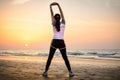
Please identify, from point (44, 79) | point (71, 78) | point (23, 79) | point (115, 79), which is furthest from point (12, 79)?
point (115, 79)

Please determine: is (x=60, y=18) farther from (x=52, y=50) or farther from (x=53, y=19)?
(x=52, y=50)

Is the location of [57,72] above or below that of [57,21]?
below

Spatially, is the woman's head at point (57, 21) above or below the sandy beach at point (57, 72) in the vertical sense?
above

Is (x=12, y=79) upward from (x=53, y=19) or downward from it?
downward

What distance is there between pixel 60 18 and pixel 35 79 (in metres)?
2.44

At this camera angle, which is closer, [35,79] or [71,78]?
[35,79]

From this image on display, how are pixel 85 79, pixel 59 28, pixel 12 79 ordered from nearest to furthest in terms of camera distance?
1. pixel 12 79
2. pixel 85 79
3. pixel 59 28

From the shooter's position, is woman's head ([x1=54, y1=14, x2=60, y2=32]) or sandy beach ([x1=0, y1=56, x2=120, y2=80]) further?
woman's head ([x1=54, y1=14, x2=60, y2=32])

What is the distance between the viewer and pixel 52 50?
9.62 m

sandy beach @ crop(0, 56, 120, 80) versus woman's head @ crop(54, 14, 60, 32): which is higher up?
woman's head @ crop(54, 14, 60, 32)

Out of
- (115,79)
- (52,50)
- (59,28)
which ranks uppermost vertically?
(59,28)

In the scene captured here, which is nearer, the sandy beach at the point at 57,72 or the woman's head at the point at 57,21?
the sandy beach at the point at 57,72

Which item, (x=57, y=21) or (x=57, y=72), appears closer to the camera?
(x=57, y=21)

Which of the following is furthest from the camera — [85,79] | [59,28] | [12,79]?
[59,28]
